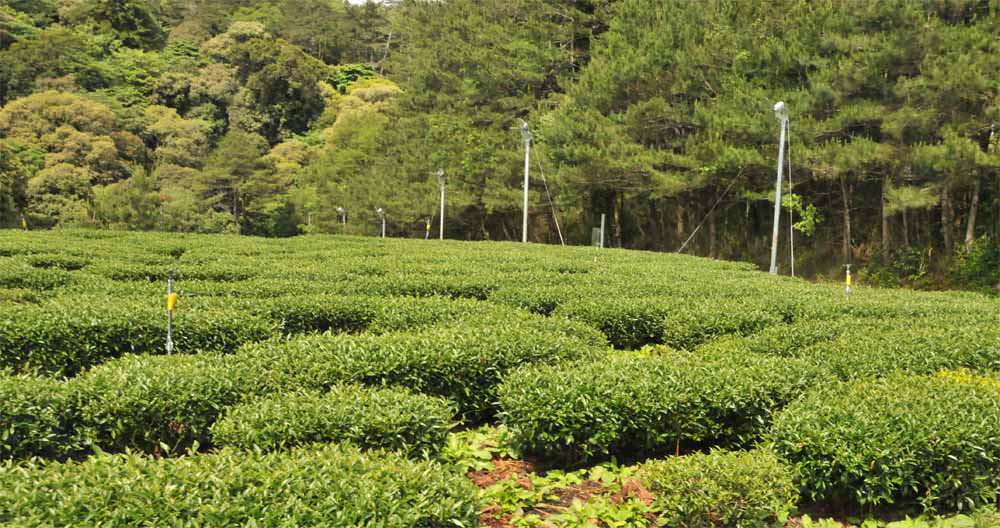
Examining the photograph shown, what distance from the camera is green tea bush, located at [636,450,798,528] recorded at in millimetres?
3838

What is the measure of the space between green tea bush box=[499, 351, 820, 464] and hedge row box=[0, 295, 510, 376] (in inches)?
103

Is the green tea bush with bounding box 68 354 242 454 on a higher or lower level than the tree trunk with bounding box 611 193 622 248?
lower

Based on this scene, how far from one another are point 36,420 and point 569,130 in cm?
2460

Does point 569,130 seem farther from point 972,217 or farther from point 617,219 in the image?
point 972,217

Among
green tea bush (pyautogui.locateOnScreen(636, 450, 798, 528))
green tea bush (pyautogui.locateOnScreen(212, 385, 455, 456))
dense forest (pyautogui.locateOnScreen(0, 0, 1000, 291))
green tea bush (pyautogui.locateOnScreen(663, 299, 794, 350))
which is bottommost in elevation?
green tea bush (pyautogui.locateOnScreen(636, 450, 798, 528))

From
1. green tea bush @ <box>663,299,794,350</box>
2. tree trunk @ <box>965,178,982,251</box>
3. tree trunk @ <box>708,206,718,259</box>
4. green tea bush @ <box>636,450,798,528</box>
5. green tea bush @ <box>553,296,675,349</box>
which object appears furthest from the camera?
tree trunk @ <box>708,206,718,259</box>

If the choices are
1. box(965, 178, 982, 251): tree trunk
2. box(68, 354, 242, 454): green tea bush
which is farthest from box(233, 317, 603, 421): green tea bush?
box(965, 178, 982, 251): tree trunk

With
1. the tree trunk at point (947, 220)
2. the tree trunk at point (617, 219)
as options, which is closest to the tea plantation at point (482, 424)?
the tree trunk at point (947, 220)

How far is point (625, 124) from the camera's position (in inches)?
1052

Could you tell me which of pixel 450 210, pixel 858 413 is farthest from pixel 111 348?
pixel 450 210

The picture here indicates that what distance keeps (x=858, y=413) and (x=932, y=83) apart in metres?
16.6

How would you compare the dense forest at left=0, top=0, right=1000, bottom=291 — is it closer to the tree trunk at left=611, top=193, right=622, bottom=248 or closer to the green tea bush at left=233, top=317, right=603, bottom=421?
the tree trunk at left=611, top=193, right=622, bottom=248

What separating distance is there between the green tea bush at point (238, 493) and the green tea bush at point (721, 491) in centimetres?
116

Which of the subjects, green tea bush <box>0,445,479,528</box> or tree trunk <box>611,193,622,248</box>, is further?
tree trunk <box>611,193,622,248</box>
